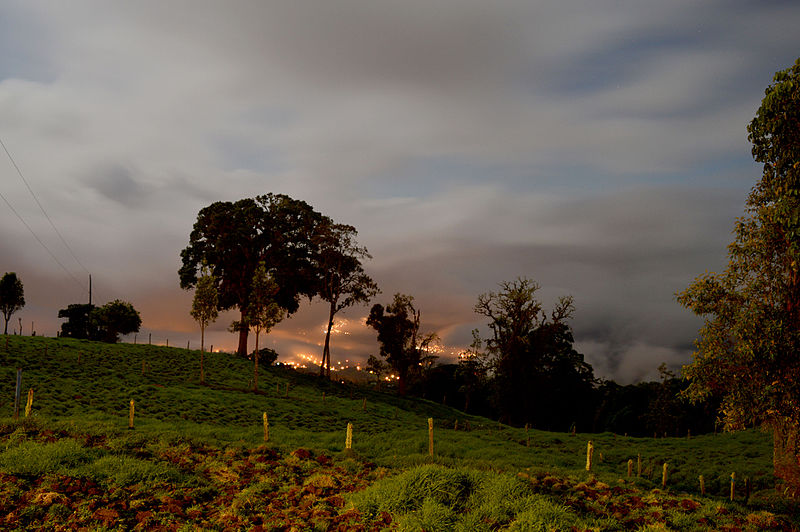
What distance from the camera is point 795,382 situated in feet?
65.6

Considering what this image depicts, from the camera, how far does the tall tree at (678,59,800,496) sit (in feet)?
64.2

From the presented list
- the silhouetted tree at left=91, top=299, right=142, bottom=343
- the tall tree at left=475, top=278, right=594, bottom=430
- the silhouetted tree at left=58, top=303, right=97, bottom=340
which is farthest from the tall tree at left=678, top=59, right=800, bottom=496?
the silhouetted tree at left=58, top=303, right=97, bottom=340

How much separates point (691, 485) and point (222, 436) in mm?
27158

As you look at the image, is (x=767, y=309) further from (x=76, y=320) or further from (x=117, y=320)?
(x=76, y=320)

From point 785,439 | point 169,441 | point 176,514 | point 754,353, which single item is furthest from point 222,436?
point 785,439

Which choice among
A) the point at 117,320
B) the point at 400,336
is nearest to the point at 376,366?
the point at 400,336

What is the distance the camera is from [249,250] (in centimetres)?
6869

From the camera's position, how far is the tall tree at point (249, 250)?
67500 mm

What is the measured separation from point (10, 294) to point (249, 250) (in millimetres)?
43764

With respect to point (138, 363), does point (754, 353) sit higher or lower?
higher

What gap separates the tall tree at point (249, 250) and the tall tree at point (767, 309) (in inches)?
2076

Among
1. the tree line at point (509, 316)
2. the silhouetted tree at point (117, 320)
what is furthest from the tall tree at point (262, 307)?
the silhouetted tree at point (117, 320)

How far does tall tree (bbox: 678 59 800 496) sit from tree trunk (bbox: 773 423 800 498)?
0.14 ft

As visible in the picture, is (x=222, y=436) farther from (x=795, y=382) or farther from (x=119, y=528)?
(x=795, y=382)
